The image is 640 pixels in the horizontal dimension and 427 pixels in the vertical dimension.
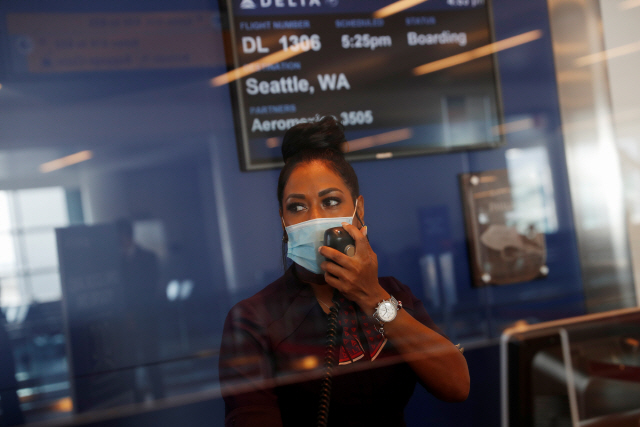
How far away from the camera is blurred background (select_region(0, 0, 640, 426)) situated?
1506 mm

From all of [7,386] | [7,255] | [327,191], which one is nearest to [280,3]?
[327,191]

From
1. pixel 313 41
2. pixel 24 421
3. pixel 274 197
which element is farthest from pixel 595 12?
pixel 24 421

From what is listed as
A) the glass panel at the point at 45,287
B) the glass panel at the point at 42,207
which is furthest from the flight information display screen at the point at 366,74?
the glass panel at the point at 45,287

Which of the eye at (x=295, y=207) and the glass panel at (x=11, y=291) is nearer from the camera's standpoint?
the eye at (x=295, y=207)

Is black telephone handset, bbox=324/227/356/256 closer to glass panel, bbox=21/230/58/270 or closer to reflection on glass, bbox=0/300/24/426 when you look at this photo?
glass panel, bbox=21/230/58/270

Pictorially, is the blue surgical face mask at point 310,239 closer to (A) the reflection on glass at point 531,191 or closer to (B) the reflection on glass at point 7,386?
(B) the reflection on glass at point 7,386

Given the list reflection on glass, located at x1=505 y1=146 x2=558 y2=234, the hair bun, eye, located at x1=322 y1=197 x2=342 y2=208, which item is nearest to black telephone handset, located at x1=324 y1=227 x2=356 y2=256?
eye, located at x1=322 y1=197 x2=342 y2=208

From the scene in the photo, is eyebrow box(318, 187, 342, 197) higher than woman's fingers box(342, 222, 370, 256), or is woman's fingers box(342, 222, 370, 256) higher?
eyebrow box(318, 187, 342, 197)

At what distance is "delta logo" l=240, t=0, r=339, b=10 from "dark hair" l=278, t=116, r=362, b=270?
62 centimetres

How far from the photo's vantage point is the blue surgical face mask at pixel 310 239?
1.26 metres

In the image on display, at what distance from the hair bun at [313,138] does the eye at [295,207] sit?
153mm

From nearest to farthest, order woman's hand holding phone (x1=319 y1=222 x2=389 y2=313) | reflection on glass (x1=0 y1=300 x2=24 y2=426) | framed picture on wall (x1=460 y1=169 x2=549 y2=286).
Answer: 1. woman's hand holding phone (x1=319 y1=222 x2=389 y2=313)
2. reflection on glass (x1=0 y1=300 x2=24 y2=426)
3. framed picture on wall (x1=460 y1=169 x2=549 y2=286)

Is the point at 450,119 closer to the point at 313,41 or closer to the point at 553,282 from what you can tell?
the point at 313,41

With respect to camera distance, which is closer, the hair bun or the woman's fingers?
the woman's fingers
